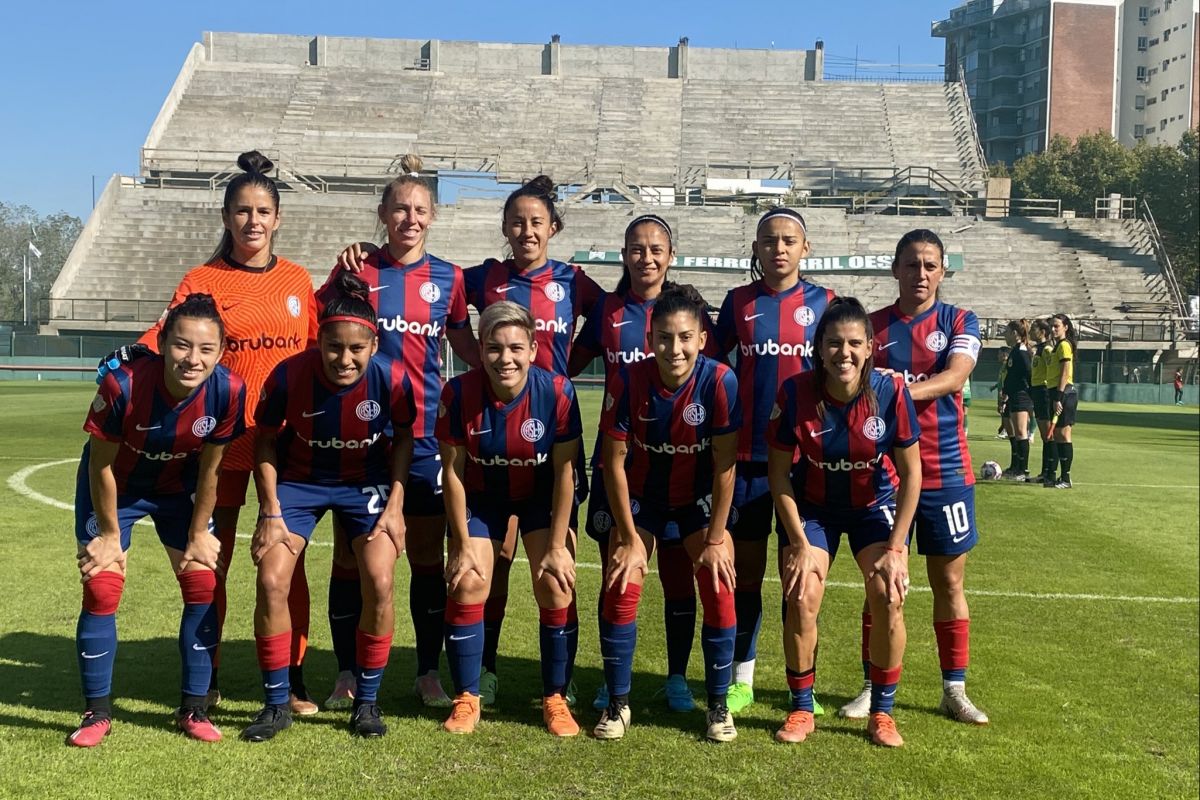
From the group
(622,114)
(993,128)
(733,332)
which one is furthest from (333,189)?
(993,128)

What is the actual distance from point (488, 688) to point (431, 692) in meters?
0.23

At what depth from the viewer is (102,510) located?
13.2ft

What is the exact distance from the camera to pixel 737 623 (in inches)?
187

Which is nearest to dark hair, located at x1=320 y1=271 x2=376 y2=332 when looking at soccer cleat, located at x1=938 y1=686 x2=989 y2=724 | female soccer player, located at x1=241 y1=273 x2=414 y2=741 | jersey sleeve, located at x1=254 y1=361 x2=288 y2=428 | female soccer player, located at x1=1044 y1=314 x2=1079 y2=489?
female soccer player, located at x1=241 y1=273 x2=414 y2=741

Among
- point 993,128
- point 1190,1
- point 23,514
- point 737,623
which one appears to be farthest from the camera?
point 993,128

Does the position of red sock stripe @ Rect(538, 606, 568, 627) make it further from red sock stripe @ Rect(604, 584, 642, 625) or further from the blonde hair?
the blonde hair

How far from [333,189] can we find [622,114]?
14.6 meters

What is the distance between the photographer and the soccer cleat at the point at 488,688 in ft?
15.1

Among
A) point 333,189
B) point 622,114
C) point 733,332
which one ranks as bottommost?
point 733,332

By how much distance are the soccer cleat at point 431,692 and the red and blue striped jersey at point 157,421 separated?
4.07 ft

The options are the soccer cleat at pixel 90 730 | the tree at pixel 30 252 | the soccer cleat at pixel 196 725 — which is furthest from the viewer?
the tree at pixel 30 252

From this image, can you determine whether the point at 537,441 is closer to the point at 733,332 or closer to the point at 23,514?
the point at 733,332

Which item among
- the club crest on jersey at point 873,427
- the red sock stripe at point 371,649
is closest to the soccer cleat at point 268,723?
the red sock stripe at point 371,649

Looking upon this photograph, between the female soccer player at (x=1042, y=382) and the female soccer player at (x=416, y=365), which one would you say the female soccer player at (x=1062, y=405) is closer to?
the female soccer player at (x=1042, y=382)
